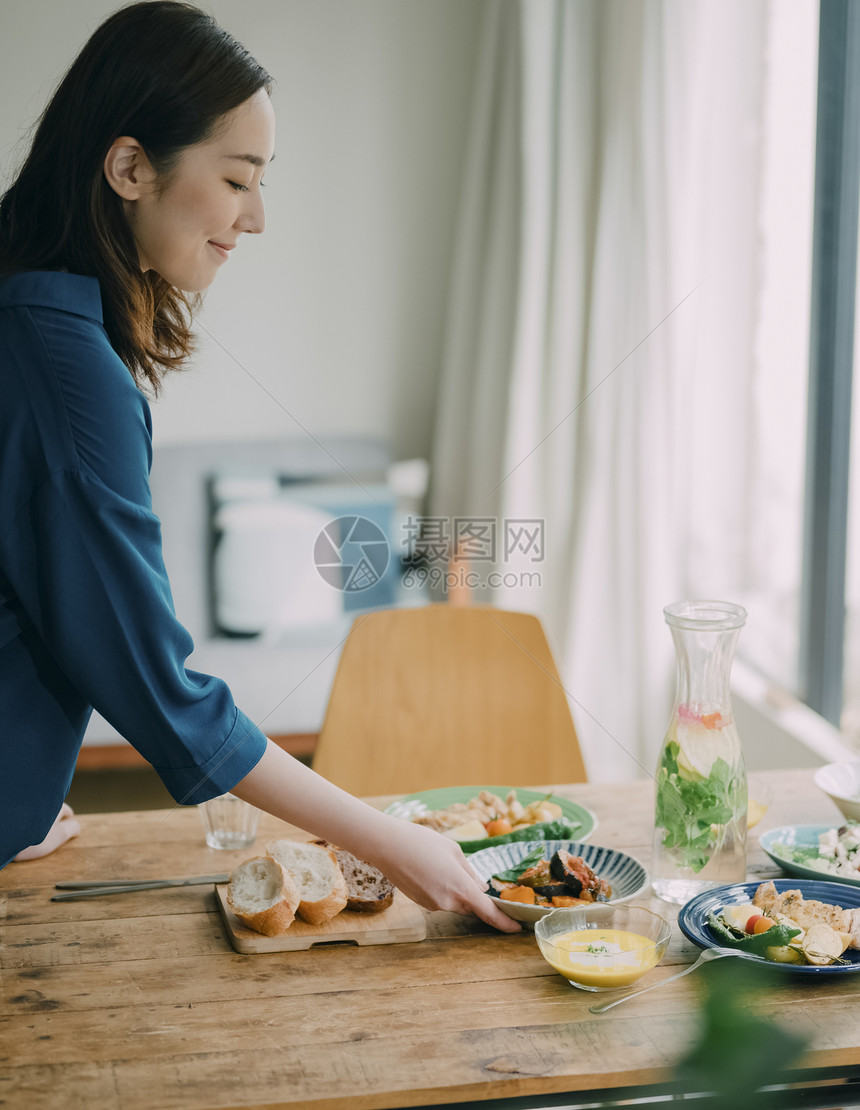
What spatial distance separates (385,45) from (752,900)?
9.25ft

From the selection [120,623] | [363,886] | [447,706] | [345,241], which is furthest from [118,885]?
[345,241]

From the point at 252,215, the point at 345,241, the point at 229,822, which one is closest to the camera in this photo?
the point at 252,215

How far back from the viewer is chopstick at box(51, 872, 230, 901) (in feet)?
3.49

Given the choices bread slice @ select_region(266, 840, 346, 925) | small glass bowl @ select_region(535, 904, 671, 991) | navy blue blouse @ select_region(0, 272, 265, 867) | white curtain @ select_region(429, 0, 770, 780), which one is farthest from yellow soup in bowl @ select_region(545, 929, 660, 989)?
white curtain @ select_region(429, 0, 770, 780)

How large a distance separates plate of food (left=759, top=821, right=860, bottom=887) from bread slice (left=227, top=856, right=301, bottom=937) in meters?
0.49

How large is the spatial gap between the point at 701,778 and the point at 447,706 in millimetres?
700

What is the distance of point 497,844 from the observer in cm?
112

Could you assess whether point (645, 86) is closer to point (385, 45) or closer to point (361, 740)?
point (385, 45)

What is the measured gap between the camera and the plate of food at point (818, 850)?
106 centimetres

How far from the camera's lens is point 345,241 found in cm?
325

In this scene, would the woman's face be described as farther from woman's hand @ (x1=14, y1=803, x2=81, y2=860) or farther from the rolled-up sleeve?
woman's hand @ (x1=14, y1=803, x2=81, y2=860)
